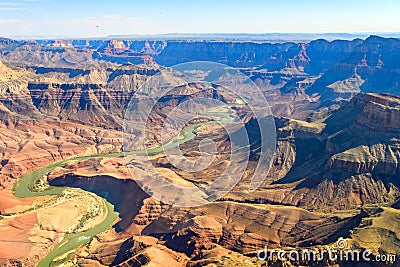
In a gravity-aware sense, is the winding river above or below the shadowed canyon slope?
below

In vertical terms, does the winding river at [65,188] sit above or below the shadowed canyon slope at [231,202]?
below

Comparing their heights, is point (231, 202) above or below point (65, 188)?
above

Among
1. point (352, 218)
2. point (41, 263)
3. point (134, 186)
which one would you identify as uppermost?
point (352, 218)

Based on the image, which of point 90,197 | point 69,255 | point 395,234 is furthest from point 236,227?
point 90,197

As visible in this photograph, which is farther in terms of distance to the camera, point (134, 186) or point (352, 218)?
point (134, 186)

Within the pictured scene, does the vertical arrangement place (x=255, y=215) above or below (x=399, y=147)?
below

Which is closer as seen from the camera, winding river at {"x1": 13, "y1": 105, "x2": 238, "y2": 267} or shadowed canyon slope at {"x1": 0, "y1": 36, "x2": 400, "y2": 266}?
shadowed canyon slope at {"x1": 0, "y1": 36, "x2": 400, "y2": 266}

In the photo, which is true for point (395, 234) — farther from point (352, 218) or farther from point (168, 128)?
point (168, 128)

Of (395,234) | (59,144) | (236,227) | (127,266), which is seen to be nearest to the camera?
(395,234)

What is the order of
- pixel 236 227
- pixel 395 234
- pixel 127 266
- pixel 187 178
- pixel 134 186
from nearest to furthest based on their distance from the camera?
1. pixel 395 234
2. pixel 127 266
3. pixel 236 227
4. pixel 134 186
5. pixel 187 178

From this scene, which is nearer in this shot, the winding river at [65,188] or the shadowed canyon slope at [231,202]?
the shadowed canyon slope at [231,202]

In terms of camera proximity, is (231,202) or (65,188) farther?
(65,188)
